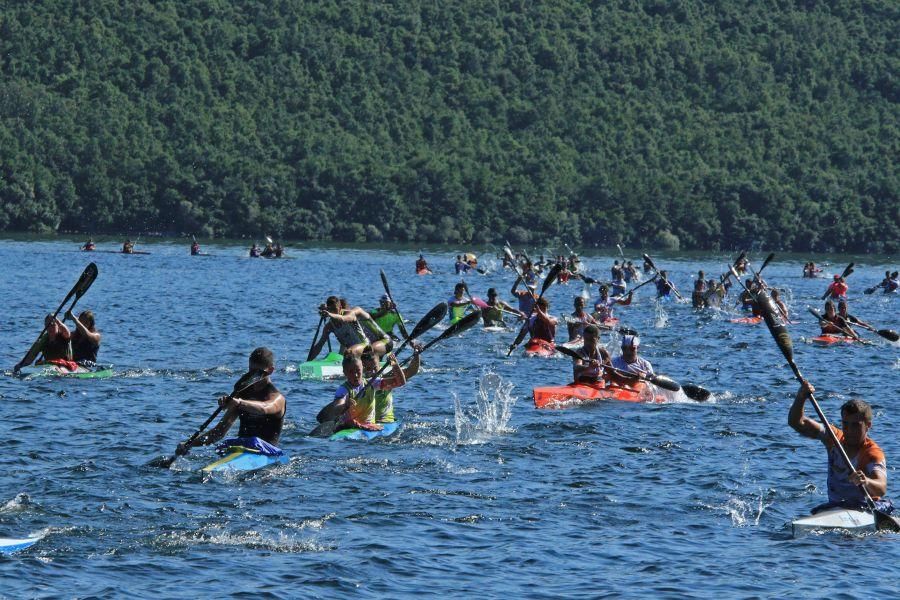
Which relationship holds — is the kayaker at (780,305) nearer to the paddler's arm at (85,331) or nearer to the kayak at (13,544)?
the paddler's arm at (85,331)

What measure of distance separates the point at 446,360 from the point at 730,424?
11.1 meters

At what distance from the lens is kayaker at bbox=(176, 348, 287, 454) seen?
18906 millimetres

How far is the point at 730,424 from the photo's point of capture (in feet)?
84.2

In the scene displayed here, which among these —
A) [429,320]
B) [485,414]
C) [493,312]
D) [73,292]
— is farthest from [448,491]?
[493,312]

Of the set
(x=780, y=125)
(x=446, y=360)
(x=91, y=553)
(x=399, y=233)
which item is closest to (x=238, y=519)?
(x=91, y=553)

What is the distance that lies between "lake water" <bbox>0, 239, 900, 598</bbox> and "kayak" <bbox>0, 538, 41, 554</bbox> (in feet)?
0.33

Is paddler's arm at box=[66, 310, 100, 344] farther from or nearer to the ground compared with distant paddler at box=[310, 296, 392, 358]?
nearer to the ground

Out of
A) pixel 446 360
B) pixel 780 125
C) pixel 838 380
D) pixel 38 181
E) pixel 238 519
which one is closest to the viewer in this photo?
pixel 238 519

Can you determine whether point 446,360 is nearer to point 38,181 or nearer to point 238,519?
point 238,519

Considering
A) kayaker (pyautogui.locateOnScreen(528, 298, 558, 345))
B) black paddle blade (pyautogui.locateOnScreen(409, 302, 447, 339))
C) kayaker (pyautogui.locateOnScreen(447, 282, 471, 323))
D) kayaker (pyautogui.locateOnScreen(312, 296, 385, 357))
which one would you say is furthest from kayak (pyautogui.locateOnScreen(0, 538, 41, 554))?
kayaker (pyautogui.locateOnScreen(447, 282, 471, 323))

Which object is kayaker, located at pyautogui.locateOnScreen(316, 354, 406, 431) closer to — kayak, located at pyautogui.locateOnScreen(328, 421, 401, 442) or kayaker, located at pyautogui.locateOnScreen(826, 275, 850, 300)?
kayak, located at pyautogui.locateOnScreen(328, 421, 401, 442)

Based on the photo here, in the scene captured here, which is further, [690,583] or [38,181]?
[38,181]

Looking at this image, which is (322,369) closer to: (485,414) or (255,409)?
(485,414)

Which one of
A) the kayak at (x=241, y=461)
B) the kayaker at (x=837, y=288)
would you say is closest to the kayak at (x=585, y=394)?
the kayak at (x=241, y=461)
